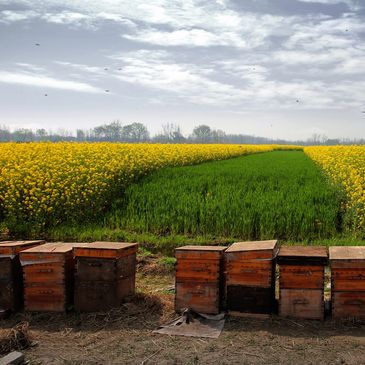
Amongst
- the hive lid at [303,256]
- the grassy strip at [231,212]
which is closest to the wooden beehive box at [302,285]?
the hive lid at [303,256]

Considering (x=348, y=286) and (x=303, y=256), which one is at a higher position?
(x=303, y=256)

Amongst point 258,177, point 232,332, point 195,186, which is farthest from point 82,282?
point 258,177

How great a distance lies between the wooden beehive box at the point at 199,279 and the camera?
555cm

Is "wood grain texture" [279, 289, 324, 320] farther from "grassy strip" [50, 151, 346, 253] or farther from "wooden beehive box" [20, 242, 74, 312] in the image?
"grassy strip" [50, 151, 346, 253]

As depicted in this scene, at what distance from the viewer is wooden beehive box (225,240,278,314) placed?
538cm

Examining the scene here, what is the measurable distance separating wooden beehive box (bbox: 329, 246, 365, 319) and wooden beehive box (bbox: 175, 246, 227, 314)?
4.36 ft

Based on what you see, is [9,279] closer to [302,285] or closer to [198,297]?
[198,297]

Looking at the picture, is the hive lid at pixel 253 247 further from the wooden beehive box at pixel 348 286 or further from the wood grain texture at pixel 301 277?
the wooden beehive box at pixel 348 286

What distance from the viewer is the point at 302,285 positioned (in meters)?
5.33

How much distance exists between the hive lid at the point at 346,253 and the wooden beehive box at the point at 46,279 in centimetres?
325

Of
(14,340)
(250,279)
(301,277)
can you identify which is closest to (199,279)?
(250,279)

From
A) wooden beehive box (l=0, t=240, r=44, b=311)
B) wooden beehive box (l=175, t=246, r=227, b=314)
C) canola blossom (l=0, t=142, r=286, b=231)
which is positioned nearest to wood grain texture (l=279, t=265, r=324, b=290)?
wooden beehive box (l=175, t=246, r=227, b=314)

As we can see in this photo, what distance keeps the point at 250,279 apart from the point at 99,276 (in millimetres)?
1858

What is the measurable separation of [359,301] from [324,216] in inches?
201
